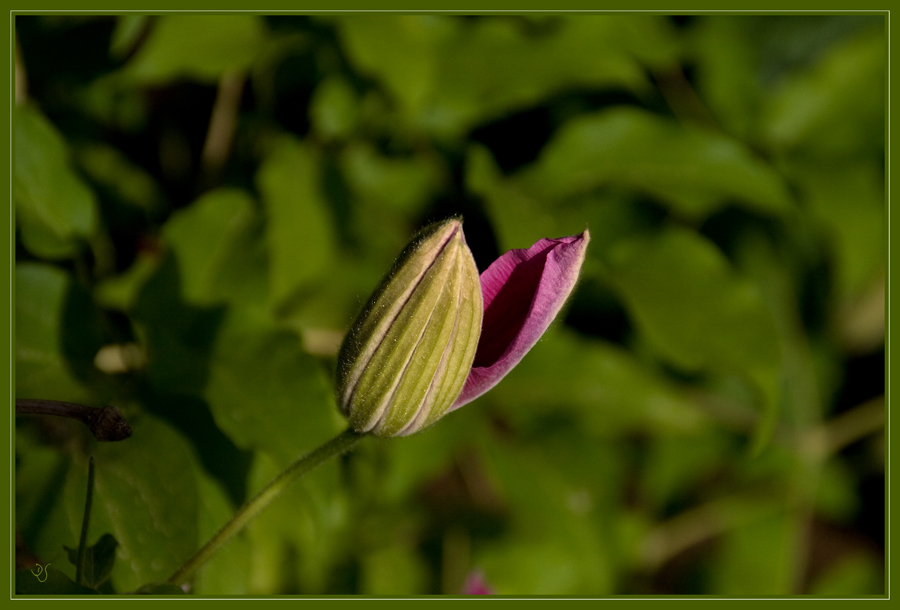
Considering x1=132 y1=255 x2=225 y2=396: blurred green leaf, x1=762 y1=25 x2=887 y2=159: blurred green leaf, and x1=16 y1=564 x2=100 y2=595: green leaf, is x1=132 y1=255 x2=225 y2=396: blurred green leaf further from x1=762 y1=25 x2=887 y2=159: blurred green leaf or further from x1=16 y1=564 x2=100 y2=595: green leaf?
x1=762 y1=25 x2=887 y2=159: blurred green leaf

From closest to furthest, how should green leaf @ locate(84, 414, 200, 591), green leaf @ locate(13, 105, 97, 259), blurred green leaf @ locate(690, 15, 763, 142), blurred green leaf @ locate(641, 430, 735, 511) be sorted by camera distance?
green leaf @ locate(84, 414, 200, 591), green leaf @ locate(13, 105, 97, 259), blurred green leaf @ locate(690, 15, 763, 142), blurred green leaf @ locate(641, 430, 735, 511)

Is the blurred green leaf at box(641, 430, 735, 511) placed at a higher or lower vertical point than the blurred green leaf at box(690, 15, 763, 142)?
lower

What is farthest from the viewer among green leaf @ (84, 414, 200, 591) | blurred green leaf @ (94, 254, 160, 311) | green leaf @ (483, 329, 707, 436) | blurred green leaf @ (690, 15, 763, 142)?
blurred green leaf @ (690, 15, 763, 142)

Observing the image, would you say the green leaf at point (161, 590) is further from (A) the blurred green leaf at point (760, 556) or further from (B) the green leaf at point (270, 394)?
(A) the blurred green leaf at point (760, 556)

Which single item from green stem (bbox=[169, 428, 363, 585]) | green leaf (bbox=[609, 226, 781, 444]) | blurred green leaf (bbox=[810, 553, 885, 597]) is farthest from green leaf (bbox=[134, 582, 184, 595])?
blurred green leaf (bbox=[810, 553, 885, 597])

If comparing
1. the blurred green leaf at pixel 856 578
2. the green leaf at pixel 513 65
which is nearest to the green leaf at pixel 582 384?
the green leaf at pixel 513 65

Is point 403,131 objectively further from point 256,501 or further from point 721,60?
point 256,501
